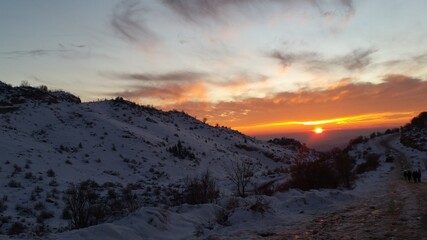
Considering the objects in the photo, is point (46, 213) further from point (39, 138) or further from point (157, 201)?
point (39, 138)

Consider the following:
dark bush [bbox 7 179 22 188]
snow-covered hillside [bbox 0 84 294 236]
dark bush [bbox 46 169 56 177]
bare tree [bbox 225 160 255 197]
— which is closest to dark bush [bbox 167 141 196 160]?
snow-covered hillside [bbox 0 84 294 236]

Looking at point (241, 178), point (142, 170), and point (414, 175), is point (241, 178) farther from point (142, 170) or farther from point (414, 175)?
point (142, 170)

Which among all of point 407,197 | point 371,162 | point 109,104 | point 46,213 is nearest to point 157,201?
point 46,213

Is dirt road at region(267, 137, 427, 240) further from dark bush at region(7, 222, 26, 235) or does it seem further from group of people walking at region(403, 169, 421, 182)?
group of people walking at region(403, 169, 421, 182)

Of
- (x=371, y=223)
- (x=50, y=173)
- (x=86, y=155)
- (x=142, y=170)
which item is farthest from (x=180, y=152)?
(x=371, y=223)

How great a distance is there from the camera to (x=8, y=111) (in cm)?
5106

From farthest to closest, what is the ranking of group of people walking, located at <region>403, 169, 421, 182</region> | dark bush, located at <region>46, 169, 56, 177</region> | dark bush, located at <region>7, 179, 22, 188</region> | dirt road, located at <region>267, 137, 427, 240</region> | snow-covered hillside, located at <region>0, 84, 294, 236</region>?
group of people walking, located at <region>403, 169, 421, 182</region>
dark bush, located at <region>46, 169, 56, 177</region>
dark bush, located at <region>7, 179, 22, 188</region>
snow-covered hillside, located at <region>0, 84, 294, 236</region>
dirt road, located at <region>267, 137, 427, 240</region>

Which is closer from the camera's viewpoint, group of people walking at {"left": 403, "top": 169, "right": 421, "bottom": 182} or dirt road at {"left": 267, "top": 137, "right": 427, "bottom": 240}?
dirt road at {"left": 267, "top": 137, "right": 427, "bottom": 240}

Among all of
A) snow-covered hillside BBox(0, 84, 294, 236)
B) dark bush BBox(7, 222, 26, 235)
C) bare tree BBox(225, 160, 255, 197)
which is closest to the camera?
dark bush BBox(7, 222, 26, 235)

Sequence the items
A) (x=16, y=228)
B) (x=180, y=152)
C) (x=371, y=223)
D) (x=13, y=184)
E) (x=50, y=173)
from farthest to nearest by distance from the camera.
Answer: (x=180, y=152), (x=50, y=173), (x=13, y=184), (x=16, y=228), (x=371, y=223)

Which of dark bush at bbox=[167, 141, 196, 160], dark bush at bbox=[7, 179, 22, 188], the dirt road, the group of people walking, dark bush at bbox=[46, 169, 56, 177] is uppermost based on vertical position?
dark bush at bbox=[167, 141, 196, 160]

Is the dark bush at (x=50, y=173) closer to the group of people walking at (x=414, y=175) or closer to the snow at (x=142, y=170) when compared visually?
the snow at (x=142, y=170)

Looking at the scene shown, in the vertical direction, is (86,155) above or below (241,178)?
above

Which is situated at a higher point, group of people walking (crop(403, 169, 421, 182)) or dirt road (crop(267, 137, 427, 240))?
dirt road (crop(267, 137, 427, 240))
